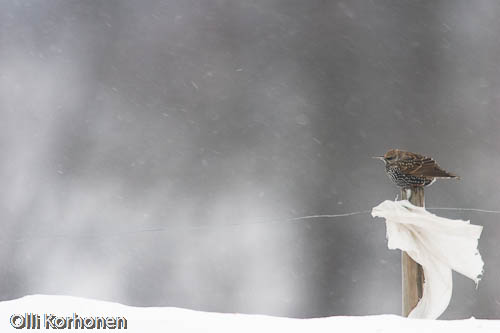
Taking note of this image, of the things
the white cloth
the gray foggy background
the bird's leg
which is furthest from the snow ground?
the gray foggy background

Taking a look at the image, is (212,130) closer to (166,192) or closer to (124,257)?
(166,192)

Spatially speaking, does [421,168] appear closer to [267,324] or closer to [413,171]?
[413,171]

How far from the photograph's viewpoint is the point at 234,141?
8.66ft

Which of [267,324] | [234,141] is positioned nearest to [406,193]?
[267,324]

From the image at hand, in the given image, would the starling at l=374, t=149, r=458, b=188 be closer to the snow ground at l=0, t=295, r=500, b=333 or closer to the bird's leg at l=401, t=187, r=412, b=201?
the bird's leg at l=401, t=187, r=412, b=201

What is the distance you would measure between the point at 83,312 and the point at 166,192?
1.04 m

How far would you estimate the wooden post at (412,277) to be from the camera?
152cm

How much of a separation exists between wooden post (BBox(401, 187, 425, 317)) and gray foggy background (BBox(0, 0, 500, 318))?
1026 millimetres

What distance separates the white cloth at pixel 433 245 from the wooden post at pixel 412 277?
2 cm

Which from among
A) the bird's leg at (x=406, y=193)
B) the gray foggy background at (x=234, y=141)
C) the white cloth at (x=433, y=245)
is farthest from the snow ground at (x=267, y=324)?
the gray foggy background at (x=234, y=141)

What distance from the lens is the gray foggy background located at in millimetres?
2578

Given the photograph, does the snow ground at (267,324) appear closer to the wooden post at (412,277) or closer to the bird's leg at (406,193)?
the wooden post at (412,277)

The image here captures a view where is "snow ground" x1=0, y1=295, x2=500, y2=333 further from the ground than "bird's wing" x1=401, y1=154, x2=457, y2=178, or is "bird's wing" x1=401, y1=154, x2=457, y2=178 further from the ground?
"bird's wing" x1=401, y1=154, x2=457, y2=178

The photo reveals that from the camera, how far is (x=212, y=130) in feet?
8.69
